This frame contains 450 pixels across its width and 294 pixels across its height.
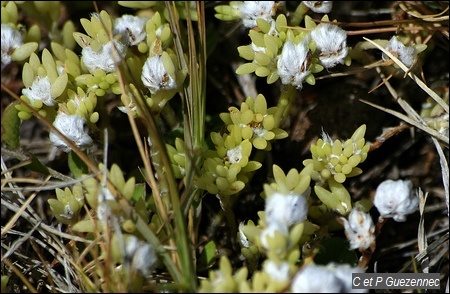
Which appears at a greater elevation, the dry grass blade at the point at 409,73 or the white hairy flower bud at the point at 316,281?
the dry grass blade at the point at 409,73

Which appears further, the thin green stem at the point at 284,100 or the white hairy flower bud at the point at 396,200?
the thin green stem at the point at 284,100

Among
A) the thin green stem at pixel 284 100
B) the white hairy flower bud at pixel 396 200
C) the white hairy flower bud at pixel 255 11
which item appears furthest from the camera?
the white hairy flower bud at pixel 255 11

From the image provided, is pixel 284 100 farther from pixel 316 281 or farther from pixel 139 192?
pixel 316 281

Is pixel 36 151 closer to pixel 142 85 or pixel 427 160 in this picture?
pixel 142 85

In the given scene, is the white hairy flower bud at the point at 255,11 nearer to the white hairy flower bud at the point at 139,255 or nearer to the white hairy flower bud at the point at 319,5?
the white hairy flower bud at the point at 319,5

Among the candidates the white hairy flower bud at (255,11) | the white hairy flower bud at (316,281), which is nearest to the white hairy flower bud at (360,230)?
the white hairy flower bud at (316,281)

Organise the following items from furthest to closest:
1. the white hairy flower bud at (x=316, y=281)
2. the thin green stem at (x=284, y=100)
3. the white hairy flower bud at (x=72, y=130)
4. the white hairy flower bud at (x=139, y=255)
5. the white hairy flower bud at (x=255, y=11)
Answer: the white hairy flower bud at (x=255, y=11)
the thin green stem at (x=284, y=100)
the white hairy flower bud at (x=72, y=130)
the white hairy flower bud at (x=139, y=255)
the white hairy flower bud at (x=316, y=281)

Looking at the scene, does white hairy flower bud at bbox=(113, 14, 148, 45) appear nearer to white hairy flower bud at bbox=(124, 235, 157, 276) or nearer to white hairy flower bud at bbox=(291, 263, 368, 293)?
white hairy flower bud at bbox=(124, 235, 157, 276)

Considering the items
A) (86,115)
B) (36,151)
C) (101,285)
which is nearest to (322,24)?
(86,115)
